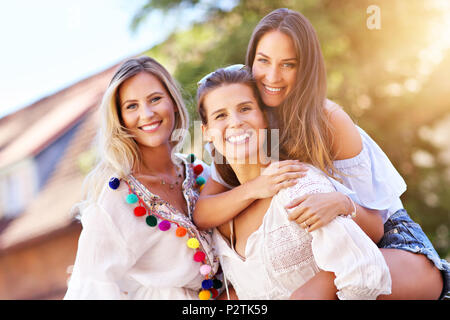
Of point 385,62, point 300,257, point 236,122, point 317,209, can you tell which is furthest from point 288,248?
point 385,62

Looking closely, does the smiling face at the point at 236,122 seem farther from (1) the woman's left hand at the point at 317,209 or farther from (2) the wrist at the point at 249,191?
(1) the woman's left hand at the point at 317,209

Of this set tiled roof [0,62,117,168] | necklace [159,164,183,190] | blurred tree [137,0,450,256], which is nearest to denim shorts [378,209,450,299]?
necklace [159,164,183,190]

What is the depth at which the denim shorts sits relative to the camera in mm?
2164

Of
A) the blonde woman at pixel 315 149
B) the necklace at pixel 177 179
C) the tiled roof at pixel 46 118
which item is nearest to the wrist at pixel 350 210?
the blonde woman at pixel 315 149

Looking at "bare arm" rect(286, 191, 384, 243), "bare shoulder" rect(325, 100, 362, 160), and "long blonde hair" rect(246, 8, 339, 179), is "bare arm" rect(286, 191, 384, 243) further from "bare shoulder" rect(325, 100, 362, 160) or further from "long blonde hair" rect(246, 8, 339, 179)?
"bare shoulder" rect(325, 100, 362, 160)

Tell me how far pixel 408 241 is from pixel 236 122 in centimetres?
95

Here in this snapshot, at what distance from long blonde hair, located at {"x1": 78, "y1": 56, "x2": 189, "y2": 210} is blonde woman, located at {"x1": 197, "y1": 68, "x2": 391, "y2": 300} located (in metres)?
0.36

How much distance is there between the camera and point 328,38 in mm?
5281

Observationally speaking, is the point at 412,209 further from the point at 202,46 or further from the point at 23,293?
the point at 23,293

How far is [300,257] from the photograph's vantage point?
1.89 m

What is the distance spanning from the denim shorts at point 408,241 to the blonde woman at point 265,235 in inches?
20.2

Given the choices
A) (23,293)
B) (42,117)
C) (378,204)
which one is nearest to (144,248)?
(378,204)

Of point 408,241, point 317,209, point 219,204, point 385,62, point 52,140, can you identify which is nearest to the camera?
point 317,209

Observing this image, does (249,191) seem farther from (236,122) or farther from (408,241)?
(408,241)
